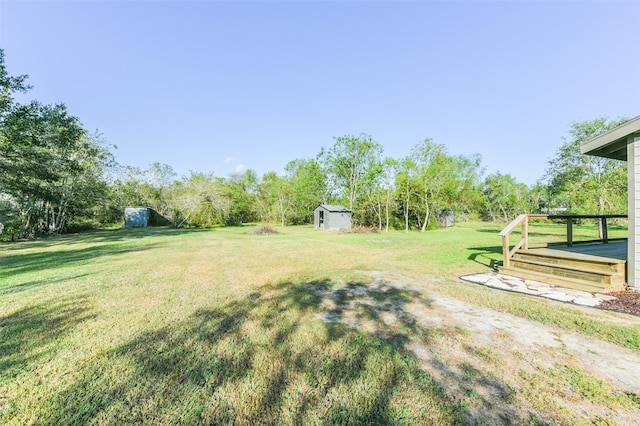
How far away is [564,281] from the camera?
15.4 feet

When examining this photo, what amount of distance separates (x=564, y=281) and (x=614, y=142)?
2.73 m

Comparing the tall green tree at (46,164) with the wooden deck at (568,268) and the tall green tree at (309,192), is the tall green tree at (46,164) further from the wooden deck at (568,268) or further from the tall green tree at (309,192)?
the tall green tree at (309,192)

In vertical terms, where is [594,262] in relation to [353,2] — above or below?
below

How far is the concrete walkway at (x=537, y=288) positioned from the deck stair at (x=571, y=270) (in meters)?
0.18

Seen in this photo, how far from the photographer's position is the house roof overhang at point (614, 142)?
4.09 metres

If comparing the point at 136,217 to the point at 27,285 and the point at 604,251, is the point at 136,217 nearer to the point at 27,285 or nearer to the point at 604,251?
the point at 27,285

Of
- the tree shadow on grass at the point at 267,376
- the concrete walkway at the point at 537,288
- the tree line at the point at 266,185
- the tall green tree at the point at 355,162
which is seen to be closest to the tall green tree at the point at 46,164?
the tree line at the point at 266,185

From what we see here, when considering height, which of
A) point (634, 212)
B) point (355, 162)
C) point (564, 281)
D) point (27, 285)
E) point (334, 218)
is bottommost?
point (27, 285)

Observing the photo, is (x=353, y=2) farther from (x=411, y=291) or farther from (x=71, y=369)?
(x=71, y=369)

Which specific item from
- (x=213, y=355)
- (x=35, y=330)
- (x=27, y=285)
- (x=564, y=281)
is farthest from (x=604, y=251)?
(x=27, y=285)

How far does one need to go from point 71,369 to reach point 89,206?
26.0 m

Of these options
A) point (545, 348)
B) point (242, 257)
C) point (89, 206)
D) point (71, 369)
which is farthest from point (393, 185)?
point (89, 206)

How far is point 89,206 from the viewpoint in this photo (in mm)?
21172

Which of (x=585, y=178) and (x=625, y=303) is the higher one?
(x=585, y=178)
